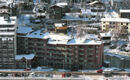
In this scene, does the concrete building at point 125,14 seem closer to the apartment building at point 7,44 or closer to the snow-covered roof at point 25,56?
the snow-covered roof at point 25,56

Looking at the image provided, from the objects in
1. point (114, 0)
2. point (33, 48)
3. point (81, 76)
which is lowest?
point (81, 76)

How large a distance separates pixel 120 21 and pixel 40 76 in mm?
20404

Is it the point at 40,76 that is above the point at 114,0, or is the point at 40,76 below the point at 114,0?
below

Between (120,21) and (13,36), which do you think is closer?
(13,36)

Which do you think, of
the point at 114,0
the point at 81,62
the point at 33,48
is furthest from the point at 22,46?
the point at 114,0

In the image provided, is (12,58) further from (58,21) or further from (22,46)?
(58,21)

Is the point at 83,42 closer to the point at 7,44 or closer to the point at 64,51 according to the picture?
the point at 64,51

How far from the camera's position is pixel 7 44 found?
34438 mm

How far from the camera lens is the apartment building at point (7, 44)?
3434 centimetres

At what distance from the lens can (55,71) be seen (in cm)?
3391

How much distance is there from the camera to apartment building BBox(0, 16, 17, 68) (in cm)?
3434

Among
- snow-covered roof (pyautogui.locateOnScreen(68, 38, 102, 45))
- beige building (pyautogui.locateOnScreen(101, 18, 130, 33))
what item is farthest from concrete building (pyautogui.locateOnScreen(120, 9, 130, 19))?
snow-covered roof (pyautogui.locateOnScreen(68, 38, 102, 45))

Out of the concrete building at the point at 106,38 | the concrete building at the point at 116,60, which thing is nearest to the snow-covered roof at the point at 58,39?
the concrete building at the point at 116,60

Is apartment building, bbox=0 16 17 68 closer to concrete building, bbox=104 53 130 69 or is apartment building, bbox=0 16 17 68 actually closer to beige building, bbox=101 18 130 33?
concrete building, bbox=104 53 130 69
